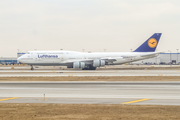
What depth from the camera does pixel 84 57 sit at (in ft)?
204

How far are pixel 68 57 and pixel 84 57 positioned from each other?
4437 millimetres

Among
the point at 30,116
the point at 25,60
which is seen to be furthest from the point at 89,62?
the point at 30,116

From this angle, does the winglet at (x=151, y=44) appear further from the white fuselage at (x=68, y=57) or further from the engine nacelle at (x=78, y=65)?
the engine nacelle at (x=78, y=65)

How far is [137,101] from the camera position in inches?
651

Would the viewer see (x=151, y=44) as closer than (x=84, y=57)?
No

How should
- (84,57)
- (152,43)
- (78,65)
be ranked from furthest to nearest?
(152,43)
(84,57)
(78,65)

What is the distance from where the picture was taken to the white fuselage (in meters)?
60.1

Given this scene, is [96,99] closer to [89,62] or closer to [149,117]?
[149,117]

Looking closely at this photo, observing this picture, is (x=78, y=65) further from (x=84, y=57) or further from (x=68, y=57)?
(x=84, y=57)

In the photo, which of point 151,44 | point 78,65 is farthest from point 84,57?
point 151,44

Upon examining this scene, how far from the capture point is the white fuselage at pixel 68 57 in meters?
60.1

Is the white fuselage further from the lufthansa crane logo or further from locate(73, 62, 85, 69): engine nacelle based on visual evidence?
locate(73, 62, 85, 69): engine nacelle

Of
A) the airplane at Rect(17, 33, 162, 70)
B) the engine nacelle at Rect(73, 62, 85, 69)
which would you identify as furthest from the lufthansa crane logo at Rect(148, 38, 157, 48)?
the engine nacelle at Rect(73, 62, 85, 69)

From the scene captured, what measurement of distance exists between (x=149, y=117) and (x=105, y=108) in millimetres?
3050
